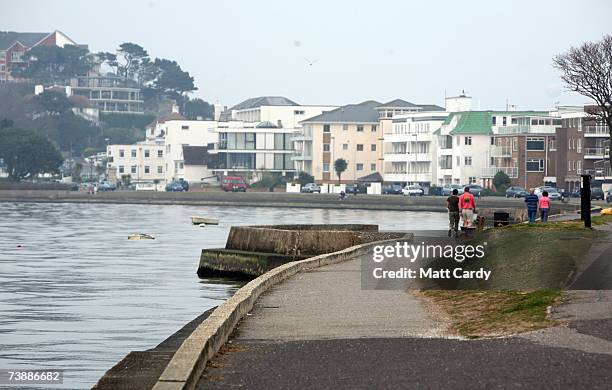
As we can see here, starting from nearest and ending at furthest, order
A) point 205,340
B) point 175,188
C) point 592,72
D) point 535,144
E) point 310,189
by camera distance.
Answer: point 205,340 < point 592,72 < point 535,144 < point 310,189 < point 175,188

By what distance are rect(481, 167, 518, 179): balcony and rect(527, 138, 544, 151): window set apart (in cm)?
308

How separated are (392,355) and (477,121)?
148807mm

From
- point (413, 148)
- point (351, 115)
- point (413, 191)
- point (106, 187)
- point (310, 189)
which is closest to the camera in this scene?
point (413, 191)

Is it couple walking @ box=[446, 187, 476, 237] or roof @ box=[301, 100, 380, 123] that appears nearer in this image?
couple walking @ box=[446, 187, 476, 237]

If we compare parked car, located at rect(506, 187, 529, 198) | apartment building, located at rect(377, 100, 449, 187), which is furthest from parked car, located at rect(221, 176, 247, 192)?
parked car, located at rect(506, 187, 529, 198)

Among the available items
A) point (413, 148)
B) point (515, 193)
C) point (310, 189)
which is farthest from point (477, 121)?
point (515, 193)

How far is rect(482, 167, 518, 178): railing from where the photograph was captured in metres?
156

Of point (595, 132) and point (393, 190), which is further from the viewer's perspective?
point (393, 190)

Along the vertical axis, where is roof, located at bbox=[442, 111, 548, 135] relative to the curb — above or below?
above

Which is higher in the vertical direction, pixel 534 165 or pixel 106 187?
pixel 534 165

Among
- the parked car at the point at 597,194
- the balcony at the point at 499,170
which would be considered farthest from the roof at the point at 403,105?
the parked car at the point at 597,194

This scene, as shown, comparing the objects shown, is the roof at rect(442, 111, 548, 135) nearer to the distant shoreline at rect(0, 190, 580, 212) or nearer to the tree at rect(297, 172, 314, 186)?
the tree at rect(297, 172, 314, 186)

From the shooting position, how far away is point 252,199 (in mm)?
147875

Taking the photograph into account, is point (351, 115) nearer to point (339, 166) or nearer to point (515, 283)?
point (339, 166)
